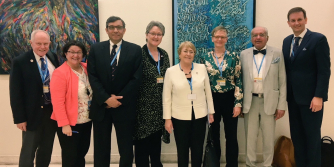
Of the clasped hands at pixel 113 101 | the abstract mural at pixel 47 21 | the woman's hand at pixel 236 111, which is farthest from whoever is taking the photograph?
the abstract mural at pixel 47 21

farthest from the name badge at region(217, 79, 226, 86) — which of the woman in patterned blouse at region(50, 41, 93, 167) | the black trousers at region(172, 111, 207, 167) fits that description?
the woman in patterned blouse at region(50, 41, 93, 167)

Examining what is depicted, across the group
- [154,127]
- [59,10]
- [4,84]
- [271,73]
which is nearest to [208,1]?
[271,73]

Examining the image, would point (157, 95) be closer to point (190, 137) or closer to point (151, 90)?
point (151, 90)

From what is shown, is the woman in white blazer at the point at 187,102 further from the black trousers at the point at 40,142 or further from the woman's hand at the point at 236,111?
the black trousers at the point at 40,142

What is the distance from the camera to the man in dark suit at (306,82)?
2121 millimetres

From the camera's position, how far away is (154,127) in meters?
2.20

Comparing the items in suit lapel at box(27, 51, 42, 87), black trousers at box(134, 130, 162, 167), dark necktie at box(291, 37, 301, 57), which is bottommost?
black trousers at box(134, 130, 162, 167)

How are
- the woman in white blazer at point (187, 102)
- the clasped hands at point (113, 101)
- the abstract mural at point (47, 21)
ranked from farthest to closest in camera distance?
1. the abstract mural at point (47, 21)
2. the woman in white blazer at point (187, 102)
3. the clasped hands at point (113, 101)

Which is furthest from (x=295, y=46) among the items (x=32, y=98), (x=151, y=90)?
(x=32, y=98)

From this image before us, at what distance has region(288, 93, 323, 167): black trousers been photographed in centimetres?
222

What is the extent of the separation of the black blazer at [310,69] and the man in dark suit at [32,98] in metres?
2.78

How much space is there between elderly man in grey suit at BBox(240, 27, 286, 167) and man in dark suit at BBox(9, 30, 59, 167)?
2.27 meters

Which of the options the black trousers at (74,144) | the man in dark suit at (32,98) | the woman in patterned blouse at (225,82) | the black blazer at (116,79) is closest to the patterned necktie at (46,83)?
the man in dark suit at (32,98)

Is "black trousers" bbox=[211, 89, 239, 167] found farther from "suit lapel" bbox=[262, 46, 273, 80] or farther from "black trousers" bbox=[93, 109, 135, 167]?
"black trousers" bbox=[93, 109, 135, 167]
